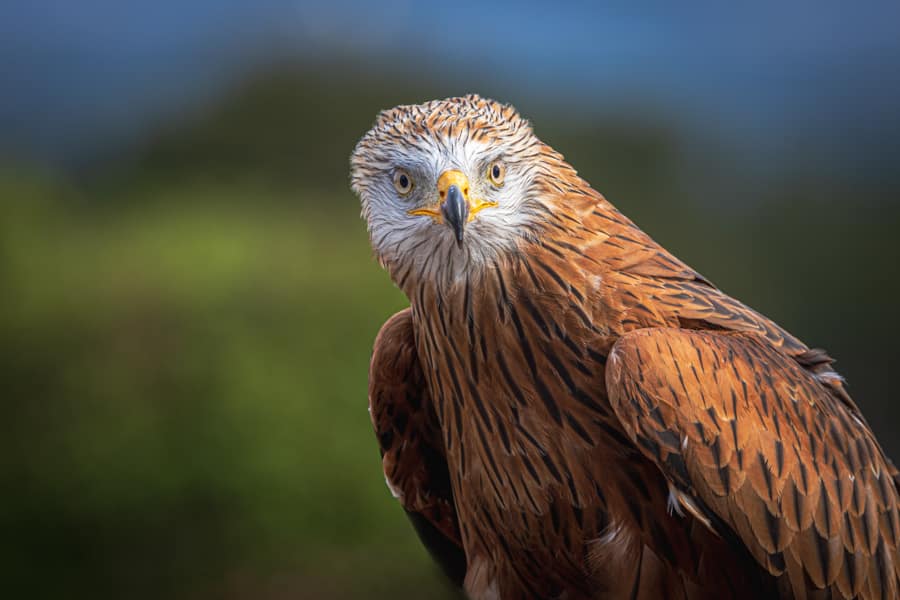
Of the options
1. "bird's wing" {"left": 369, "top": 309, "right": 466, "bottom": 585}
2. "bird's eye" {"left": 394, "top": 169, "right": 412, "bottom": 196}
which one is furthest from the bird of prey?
"bird's wing" {"left": 369, "top": 309, "right": 466, "bottom": 585}

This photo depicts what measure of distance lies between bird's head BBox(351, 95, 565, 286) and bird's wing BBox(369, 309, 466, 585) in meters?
0.32

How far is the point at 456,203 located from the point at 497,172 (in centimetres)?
15

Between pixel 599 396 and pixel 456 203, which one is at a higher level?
pixel 456 203

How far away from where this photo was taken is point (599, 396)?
1.67 metres

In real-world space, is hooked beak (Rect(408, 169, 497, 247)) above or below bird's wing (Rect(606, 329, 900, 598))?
above

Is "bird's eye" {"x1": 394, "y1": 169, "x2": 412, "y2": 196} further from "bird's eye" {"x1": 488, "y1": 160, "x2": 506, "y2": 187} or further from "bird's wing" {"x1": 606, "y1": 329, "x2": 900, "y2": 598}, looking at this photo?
"bird's wing" {"x1": 606, "y1": 329, "x2": 900, "y2": 598}

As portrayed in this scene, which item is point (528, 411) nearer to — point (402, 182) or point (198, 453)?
point (402, 182)

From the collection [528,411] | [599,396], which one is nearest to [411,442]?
[528,411]

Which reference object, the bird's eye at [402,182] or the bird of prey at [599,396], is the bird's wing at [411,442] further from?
the bird's eye at [402,182]

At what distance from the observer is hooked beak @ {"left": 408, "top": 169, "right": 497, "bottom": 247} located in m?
1.47

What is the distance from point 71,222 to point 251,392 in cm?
152

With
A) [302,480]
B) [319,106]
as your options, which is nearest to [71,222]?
[319,106]

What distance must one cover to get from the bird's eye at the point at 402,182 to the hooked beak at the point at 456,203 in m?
0.09

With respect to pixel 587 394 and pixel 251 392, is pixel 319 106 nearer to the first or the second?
pixel 251 392
